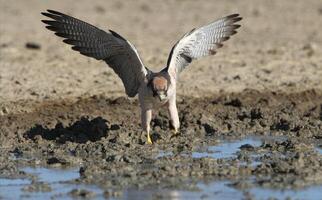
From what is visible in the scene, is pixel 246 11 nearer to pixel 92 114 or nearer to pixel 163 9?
pixel 163 9

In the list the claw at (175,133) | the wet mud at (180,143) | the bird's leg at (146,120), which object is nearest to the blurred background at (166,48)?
the wet mud at (180,143)

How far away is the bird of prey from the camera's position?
10477 millimetres

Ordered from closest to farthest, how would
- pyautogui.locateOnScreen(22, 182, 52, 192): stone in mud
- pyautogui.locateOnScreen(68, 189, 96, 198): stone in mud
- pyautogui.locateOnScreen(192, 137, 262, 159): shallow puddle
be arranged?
1. pyautogui.locateOnScreen(68, 189, 96, 198): stone in mud
2. pyautogui.locateOnScreen(22, 182, 52, 192): stone in mud
3. pyautogui.locateOnScreen(192, 137, 262, 159): shallow puddle

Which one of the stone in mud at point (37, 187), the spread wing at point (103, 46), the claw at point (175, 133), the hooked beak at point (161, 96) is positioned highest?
the spread wing at point (103, 46)

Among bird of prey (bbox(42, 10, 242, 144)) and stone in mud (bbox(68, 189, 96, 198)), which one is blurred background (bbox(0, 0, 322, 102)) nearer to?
bird of prey (bbox(42, 10, 242, 144))

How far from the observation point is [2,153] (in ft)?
33.2

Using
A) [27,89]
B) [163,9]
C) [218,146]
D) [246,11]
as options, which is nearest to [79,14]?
[163,9]

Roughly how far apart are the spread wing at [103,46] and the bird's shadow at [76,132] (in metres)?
0.53

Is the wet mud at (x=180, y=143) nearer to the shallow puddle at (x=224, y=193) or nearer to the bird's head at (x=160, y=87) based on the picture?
the shallow puddle at (x=224, y=193)

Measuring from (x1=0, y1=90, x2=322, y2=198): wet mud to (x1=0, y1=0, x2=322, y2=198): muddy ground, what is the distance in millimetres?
13

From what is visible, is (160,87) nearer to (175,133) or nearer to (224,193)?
(175,133)

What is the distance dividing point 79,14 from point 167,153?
10258 mm

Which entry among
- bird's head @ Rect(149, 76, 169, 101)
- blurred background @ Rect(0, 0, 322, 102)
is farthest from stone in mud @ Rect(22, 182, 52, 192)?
blurred background @ Rect(0, 0, 322, 102)

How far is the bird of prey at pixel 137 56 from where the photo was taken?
412 inches
